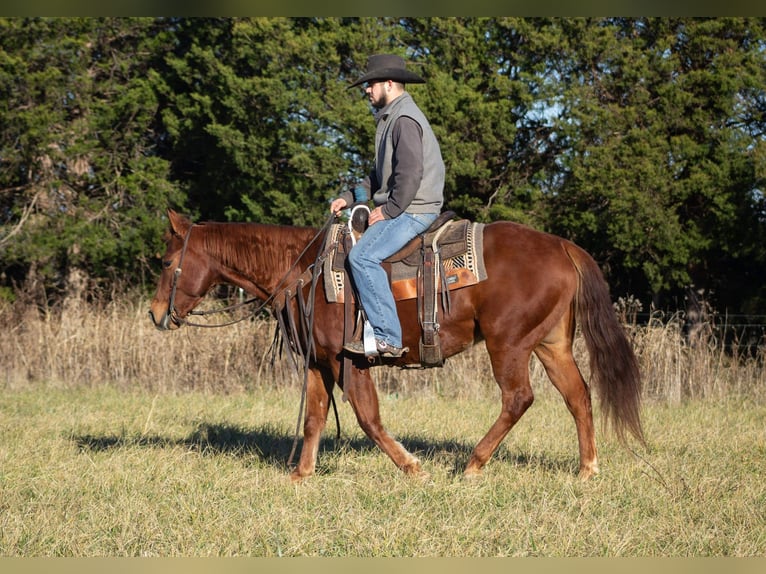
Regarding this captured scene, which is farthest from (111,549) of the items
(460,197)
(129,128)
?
(129,128)

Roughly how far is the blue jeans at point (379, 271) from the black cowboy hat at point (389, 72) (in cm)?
99

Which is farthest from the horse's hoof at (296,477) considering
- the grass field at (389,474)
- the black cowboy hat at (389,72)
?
the black cowboy hat at (389,72)

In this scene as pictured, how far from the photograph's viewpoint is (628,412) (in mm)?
6125

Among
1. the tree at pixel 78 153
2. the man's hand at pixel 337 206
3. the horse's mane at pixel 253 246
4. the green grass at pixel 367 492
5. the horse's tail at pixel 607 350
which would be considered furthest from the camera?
the tree at pixel 78 153

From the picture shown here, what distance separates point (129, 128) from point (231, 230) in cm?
1375

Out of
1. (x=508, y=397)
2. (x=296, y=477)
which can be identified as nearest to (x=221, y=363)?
(x=296, y=477)

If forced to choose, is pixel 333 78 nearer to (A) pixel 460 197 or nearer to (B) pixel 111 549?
(A) pixel 460 197

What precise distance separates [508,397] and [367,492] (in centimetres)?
126

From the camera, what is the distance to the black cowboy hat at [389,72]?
5.86 m

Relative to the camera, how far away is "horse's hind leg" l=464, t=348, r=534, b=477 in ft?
19.6

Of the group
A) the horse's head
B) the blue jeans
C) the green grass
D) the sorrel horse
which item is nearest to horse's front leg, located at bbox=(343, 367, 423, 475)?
the sorrel horse

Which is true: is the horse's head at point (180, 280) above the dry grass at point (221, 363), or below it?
above

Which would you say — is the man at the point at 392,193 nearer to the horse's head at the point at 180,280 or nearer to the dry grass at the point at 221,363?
the horse's head at the point at 180,280

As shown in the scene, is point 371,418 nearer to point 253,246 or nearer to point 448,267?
point 448,267
